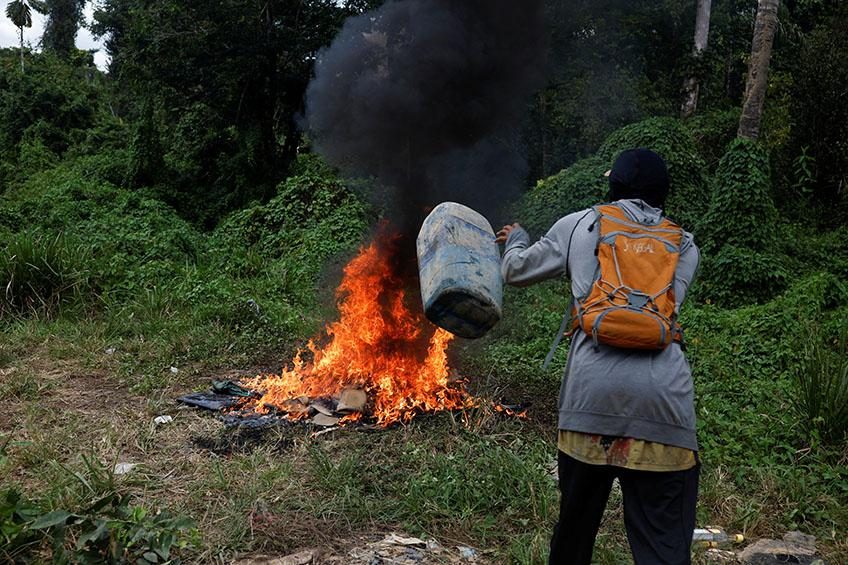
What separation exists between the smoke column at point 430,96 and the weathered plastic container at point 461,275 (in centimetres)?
305

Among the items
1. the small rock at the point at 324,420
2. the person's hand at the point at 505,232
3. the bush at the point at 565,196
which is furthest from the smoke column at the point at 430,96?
the bush at the point at 565,196

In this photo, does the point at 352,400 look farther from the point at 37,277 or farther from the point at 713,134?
the point at 713,134

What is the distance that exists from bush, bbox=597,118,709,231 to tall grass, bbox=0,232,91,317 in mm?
8995

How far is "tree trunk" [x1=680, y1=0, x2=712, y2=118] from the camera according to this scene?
52.3ft

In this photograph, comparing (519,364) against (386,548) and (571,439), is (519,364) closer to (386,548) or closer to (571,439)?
(386,548)

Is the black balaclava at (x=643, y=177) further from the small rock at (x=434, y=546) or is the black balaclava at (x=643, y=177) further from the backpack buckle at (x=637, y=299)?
the small rock at (x=434, y=546)

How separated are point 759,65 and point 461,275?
947 cm

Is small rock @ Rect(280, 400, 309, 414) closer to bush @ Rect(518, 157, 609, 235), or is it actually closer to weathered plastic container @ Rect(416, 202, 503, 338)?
weathered plastic container @ Rect(416, 202, 503, 338)

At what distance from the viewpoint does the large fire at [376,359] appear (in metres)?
5.53

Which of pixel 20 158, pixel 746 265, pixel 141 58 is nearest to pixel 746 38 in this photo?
pixel 746 265

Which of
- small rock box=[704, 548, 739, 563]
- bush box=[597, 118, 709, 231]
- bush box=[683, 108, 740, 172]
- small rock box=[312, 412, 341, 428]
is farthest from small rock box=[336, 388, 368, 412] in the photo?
bush box=[683, 108, 740, 172]

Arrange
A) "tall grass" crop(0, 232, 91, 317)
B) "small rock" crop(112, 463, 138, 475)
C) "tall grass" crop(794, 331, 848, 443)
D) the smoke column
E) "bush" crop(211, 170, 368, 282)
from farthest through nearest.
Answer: "bush" crop(211, 170, 368, 282) → "tall grass" crop(0, 232, 91, 317) → the smoke column → "tall grass" crop(794, 331, 848, 443) → "small rock" crop(112, 463, 138, 475)

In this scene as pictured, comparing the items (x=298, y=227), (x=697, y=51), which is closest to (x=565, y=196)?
(x=298, y=227)

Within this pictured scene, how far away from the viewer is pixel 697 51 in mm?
16094
